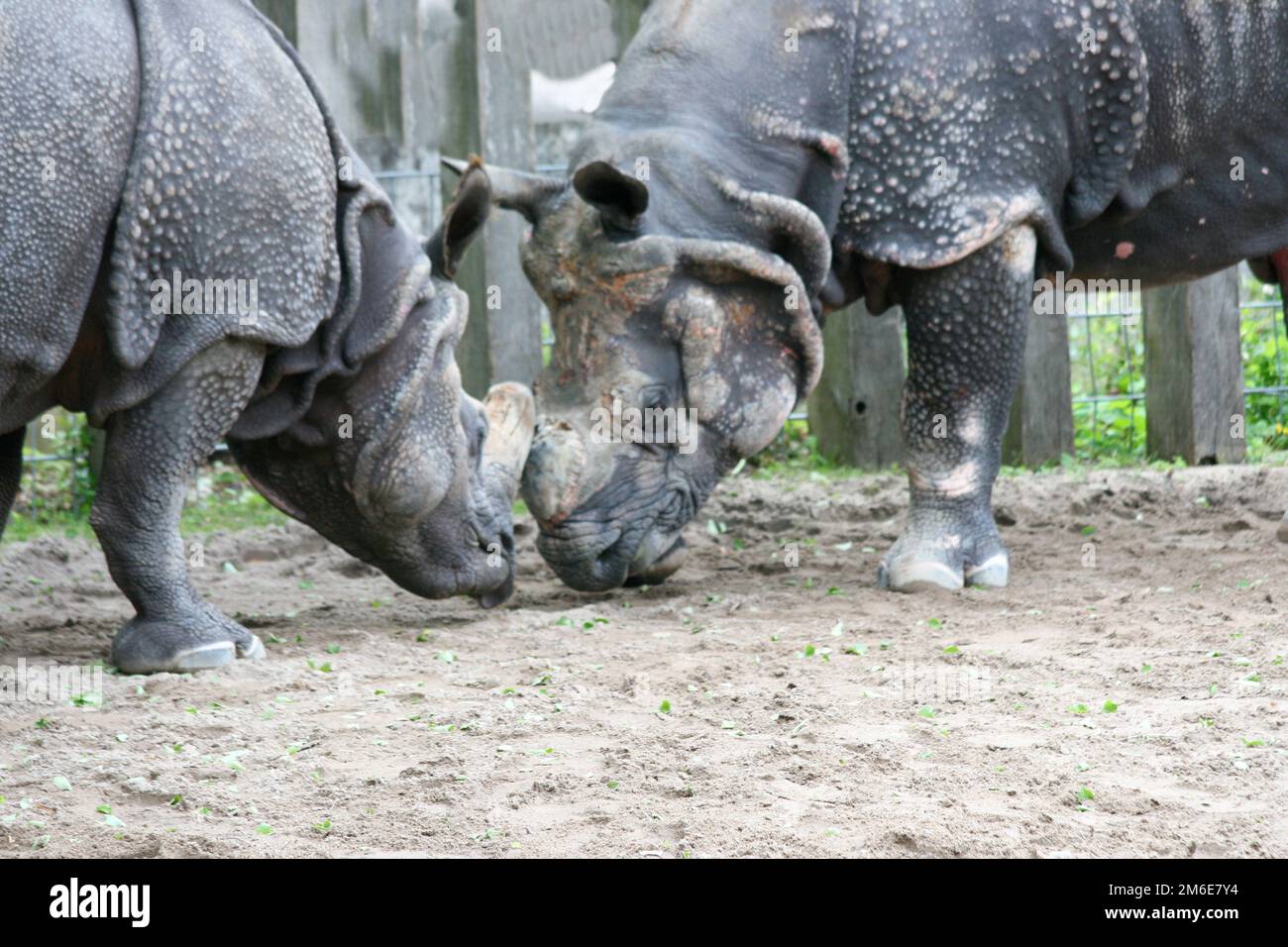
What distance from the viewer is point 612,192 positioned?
525cm

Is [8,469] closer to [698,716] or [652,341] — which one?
[652,341]

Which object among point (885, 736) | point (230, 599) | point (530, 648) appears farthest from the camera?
point (230, 599)

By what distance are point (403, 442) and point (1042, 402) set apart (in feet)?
12.8

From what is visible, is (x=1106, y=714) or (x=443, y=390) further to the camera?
(x=443, y=390)

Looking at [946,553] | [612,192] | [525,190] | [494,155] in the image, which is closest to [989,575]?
[946,553]

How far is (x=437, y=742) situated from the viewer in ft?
12.6

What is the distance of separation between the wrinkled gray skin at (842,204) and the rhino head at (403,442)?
345mm

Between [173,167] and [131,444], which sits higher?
[173,167]

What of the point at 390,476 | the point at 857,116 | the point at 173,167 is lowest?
the point at 390,476

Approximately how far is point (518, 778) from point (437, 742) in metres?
0.37

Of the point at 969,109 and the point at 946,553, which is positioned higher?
the point at 969,109

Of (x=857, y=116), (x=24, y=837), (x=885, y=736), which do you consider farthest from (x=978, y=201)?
(x=24, y=837)

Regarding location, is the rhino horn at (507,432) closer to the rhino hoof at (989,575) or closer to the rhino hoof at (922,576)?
the rhino hoof at (922,576)

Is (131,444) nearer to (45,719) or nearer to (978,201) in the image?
(45,719)
